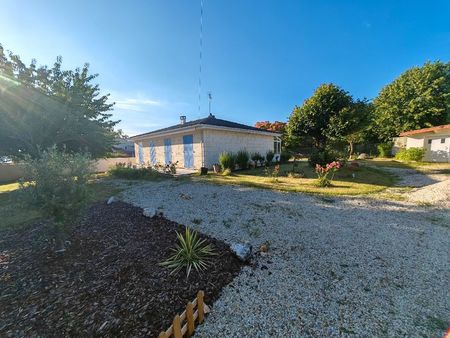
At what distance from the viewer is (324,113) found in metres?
13.3

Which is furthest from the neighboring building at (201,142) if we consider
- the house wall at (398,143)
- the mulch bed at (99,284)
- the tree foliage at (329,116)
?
the house wall at (398,143)

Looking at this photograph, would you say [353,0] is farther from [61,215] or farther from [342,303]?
[61,215]

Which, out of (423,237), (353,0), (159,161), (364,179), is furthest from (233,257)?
(159,161)

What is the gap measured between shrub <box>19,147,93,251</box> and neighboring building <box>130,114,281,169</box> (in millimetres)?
9490

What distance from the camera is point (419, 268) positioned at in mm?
2924

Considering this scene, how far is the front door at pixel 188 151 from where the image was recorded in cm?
1386

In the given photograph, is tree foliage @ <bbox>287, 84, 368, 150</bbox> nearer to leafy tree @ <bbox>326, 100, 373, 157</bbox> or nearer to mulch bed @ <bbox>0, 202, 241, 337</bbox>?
leafy tree @ <bbox>326, 100, 373, 157</bbox>

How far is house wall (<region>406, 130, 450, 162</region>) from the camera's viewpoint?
51.5 ft

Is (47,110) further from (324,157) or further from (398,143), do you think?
(398,143)

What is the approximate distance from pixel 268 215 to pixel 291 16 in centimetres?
946

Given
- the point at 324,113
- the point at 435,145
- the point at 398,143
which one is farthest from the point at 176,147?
the point at 398,143

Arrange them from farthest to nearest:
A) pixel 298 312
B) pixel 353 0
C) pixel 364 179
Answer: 1. pixel 364 179
2. pixel 353 0
3. pixel 298 312

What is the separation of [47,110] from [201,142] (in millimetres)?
8816

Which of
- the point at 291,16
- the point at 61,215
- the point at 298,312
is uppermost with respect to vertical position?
the point at 291,16
